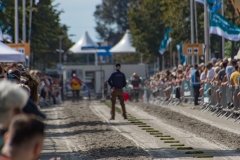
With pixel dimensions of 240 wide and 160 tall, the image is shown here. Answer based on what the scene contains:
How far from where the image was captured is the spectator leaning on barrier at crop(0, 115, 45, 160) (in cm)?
480

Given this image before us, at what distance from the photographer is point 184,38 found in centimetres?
5281

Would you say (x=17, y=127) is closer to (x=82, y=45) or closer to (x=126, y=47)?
(x=126, y=47)

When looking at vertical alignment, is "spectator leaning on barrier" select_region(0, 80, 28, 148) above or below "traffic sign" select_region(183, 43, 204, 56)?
below

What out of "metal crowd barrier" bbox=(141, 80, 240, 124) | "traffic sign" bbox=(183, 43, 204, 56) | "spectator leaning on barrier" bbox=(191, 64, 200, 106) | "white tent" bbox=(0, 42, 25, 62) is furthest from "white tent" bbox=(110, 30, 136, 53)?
"white tent" bbox=(0, 42, 25, 62)

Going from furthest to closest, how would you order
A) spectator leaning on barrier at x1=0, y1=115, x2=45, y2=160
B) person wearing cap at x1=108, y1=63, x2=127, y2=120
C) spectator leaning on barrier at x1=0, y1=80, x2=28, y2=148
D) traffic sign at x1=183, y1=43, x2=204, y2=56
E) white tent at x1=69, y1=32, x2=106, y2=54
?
1. white tent at x1=69, y1=32, x2=106, y2=54
2. traffic sign at x1=183, y1=43, x2=204, y2=56
3. person wearing cap at x1=108, y1=63, x2=127, y2=120
4. spectator leaning on barrier at x1=0, y1=80, x2=28, y2=148
5. spectator leaning on barrier at x1=0, y1=115, x2=45, y2=160

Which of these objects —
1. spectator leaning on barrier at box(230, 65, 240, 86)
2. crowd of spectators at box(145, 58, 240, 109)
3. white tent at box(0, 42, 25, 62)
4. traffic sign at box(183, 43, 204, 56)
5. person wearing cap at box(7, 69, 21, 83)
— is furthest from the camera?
traffic sign at box(183, 43, 204, 56)

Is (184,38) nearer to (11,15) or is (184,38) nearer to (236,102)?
(11,15)

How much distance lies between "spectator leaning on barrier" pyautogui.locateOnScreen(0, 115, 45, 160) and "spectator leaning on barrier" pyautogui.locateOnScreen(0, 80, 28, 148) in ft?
1.44

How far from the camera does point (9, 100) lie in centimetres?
539

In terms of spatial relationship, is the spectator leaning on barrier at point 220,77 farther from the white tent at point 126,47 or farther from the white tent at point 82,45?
the white tent at point 82,45

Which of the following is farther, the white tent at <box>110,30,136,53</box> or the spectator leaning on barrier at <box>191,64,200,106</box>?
the white tent at <box>110,30,136,53</box>

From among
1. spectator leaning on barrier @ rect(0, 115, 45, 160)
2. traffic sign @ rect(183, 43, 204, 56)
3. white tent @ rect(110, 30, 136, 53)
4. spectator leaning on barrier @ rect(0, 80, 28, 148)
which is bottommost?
spectator leaning on barrier @ rect(0, 115, 45, 160)

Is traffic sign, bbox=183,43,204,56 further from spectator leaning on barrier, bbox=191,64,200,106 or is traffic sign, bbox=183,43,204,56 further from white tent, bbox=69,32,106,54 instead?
white tent, bbox=69,32,106,54

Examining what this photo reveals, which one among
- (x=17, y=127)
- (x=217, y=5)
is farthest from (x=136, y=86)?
(x=17, y=127)
